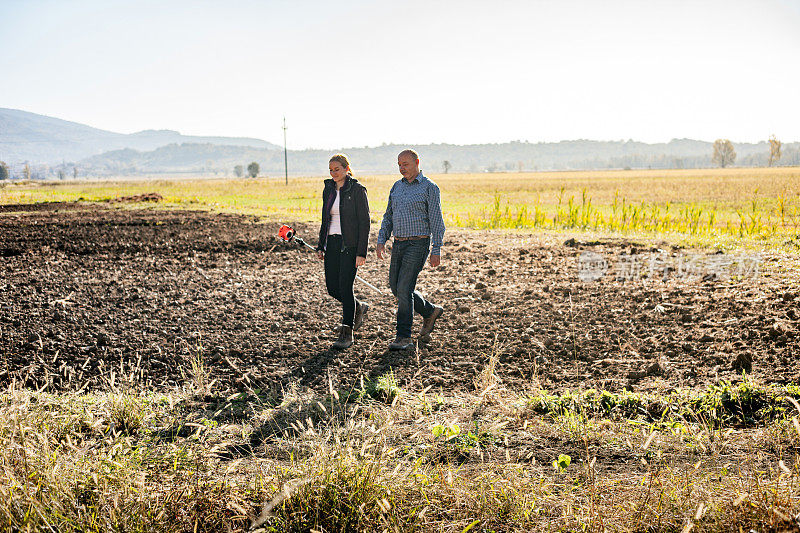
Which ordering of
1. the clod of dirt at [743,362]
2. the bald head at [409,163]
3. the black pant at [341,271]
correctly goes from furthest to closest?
the black pant at [341,271] < the bald head at [409,163] < the clod of dirt at [743,362]

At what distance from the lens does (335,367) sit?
5.52m

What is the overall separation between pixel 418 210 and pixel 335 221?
88 centimetres

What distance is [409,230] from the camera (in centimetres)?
574

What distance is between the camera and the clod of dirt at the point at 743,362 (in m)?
5.16

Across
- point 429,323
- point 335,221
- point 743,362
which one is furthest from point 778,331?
point 335,221

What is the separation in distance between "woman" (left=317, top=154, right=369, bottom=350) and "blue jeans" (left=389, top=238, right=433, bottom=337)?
1.16 feet

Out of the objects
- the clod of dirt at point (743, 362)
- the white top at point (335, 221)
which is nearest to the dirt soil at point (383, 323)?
the clod of dirt at point (743, 362)

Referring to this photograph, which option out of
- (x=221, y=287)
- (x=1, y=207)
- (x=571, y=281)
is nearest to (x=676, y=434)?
(x=571, y=281)

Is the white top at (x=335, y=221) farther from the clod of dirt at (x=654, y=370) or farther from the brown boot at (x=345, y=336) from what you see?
the clod of dirt at (x=654, y=370)

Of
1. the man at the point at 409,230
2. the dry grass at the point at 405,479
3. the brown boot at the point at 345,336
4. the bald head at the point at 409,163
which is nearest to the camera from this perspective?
the dry grass at the point at 405,479

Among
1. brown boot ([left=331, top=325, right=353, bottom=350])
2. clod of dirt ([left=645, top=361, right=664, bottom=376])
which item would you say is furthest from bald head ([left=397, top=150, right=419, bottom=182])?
clod of dirt ([left=645, top=361, right=664, bottom=376])

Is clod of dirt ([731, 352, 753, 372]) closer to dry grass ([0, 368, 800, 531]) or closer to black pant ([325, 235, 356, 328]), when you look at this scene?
dry grass ([0, 368, 800, 531])

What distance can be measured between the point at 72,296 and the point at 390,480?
7.13 m

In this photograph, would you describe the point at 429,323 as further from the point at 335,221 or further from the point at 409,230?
the point at 335,221
